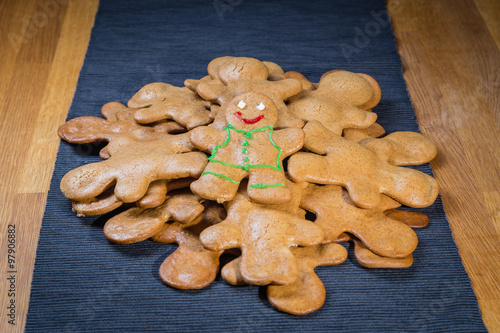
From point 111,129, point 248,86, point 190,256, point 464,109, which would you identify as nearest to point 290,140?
point 248,86

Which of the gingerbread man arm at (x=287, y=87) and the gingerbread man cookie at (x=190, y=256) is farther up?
the gingerbread man arm at (x=287, y=87)

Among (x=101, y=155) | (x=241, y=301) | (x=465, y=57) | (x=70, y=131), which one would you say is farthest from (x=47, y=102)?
(x=465, y=57)

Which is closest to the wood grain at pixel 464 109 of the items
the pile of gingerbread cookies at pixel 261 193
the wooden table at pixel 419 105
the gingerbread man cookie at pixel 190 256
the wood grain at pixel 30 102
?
the wooden table at pixel 419 105

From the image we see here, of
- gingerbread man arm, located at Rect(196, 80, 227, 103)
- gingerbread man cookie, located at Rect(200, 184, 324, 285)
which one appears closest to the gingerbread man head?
gingerbread man arm, located at Rect(196, 80, 227, 103)

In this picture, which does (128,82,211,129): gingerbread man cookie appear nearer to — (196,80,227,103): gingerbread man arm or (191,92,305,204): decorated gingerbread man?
(196,80,227,103): gingerbread man arm

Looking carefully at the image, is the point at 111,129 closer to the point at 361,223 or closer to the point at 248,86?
the point at 248,86

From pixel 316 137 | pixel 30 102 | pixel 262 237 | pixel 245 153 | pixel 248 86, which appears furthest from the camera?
pixel 30 102

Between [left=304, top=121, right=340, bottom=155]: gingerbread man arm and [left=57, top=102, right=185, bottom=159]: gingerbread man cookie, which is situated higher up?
[left=304, top=121, right=340, bottom=155]: gingerbread man arm

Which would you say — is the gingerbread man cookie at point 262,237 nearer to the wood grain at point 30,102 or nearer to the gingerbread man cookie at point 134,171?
the gingerbread man cookie at point 134,171
